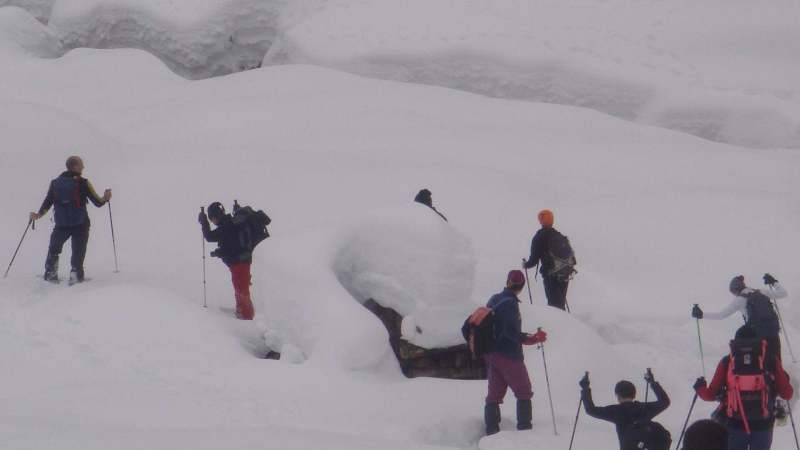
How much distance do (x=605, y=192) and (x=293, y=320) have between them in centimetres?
766

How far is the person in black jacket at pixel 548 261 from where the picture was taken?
10.8 metres

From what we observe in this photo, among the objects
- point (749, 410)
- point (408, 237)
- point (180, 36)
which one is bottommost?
point (749, 410)

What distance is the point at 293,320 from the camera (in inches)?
351

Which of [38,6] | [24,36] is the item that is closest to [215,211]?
[24,36]

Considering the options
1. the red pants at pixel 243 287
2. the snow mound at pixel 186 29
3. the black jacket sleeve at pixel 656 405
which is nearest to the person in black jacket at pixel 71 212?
the red pants at pixel 243 287

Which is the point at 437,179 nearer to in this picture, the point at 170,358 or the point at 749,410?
the point at 170,358

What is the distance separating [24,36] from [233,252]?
55.2 ft

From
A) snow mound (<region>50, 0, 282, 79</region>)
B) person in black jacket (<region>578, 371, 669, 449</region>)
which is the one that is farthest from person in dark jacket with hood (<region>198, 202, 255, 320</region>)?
snow mound (<region>50, 0, 282, 79</region>)

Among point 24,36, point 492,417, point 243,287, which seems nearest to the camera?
point 492,417

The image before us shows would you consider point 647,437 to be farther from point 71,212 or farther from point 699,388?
point 71,212

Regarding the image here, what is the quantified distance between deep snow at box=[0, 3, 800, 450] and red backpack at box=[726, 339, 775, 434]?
60.0 inches

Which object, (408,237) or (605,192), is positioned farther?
(605,192)

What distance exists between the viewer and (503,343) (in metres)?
7.57

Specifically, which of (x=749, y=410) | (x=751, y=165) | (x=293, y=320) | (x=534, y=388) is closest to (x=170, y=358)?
(x=293, y=320)
